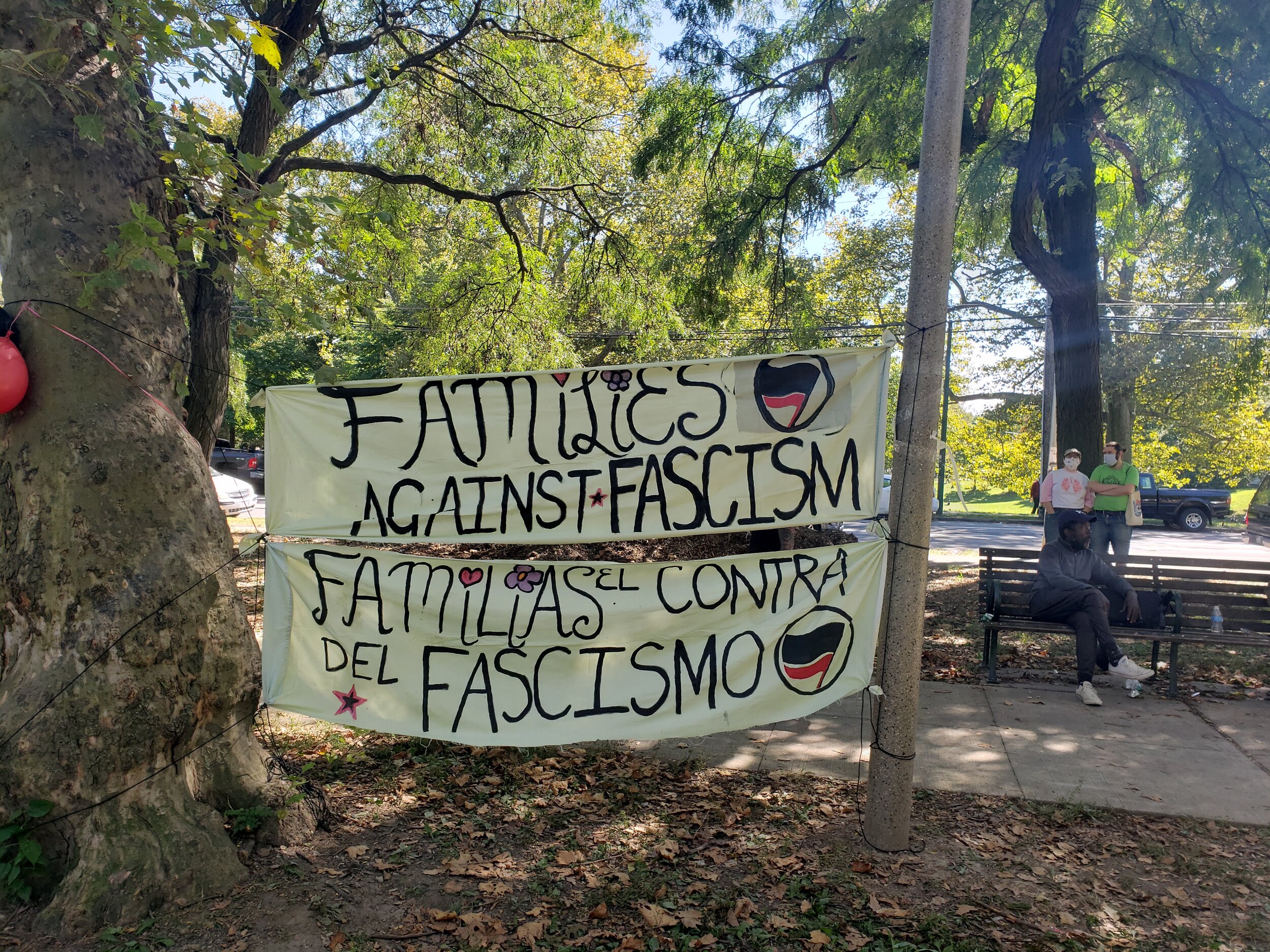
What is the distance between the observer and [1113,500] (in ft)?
27.6

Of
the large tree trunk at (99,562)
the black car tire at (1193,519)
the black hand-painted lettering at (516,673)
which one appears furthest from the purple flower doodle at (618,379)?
the black car tire at (1193,519)

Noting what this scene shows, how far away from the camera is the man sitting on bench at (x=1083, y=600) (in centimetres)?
564

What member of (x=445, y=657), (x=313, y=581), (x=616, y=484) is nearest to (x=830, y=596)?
(x=616, y=484)

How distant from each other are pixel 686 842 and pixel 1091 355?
7.88m

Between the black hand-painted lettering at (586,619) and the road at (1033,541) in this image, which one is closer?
the black hand-painted lettering at (586,619)

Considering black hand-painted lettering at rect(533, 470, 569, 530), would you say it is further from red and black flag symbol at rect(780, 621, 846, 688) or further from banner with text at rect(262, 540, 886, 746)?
red and black flag symbol at rect(780, 621, 846, 688)

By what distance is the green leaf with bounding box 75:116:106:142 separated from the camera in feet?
10.2

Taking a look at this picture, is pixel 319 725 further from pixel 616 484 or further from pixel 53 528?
pixel 616 484

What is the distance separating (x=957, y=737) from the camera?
493cm

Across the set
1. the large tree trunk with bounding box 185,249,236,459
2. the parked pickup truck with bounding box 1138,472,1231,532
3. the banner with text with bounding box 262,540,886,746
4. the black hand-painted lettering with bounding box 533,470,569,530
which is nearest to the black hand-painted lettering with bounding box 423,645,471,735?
the banner with text with bounding box 262,540,886,746

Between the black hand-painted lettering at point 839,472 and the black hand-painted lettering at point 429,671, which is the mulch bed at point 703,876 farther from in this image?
the black hand-painted lettering at point 839,472

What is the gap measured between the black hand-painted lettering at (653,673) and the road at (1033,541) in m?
9.76

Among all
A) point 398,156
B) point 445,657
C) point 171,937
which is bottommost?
point 171,937

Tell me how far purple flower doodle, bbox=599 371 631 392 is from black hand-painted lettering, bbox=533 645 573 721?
1249mm
